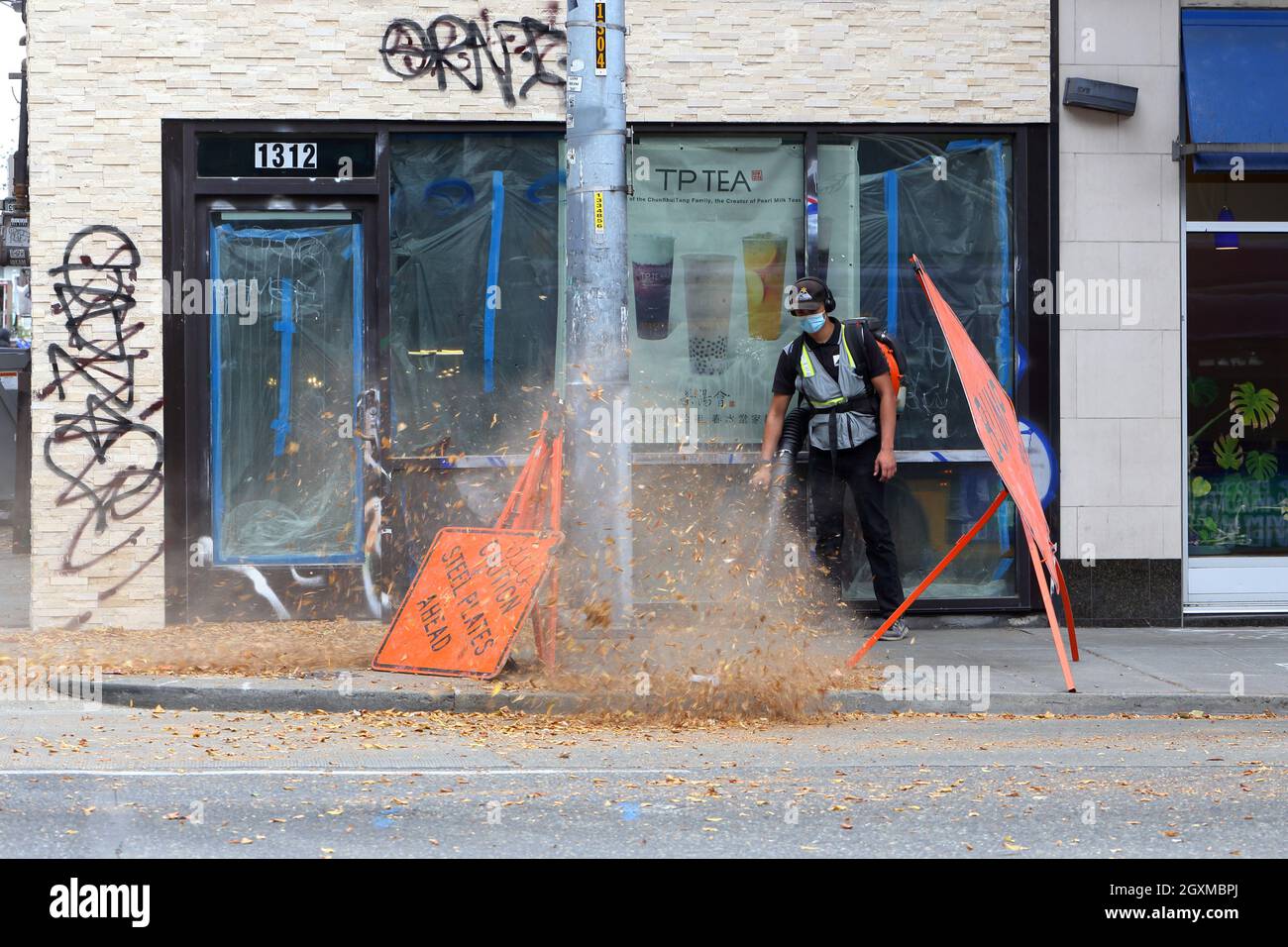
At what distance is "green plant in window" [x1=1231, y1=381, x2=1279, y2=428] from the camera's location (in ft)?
37.1

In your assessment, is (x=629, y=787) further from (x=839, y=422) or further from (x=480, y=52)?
(x=480, y=52)

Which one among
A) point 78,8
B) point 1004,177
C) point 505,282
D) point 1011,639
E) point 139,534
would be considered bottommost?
point 1011,639

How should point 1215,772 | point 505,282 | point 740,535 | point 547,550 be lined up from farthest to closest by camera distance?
Result: point 505,282
point 740,535
point 547,550
point 1215,772

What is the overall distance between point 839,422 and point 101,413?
485 cm

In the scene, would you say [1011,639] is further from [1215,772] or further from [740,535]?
[1215,772]

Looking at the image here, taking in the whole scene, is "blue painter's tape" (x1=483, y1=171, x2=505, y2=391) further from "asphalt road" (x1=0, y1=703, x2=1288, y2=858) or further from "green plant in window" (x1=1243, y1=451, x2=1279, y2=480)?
"green plant in window" (x1=1243, y1=451, x2=1279, y2=480)

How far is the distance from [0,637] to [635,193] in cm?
507

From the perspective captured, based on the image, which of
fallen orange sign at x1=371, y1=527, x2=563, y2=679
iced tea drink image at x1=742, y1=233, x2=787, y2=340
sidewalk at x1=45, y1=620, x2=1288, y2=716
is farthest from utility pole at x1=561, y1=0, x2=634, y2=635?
iced tea drink image at x1=742, y1=233, x2=787, y2=340

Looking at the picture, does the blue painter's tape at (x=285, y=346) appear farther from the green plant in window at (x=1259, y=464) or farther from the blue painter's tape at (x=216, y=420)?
the green plant in window at (x=1259, y=464)

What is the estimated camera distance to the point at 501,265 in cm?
1075

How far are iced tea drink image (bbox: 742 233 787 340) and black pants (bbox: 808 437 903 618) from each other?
3.73 ft

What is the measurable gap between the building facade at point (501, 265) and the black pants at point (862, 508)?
0.73m

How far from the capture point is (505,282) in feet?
35.3
